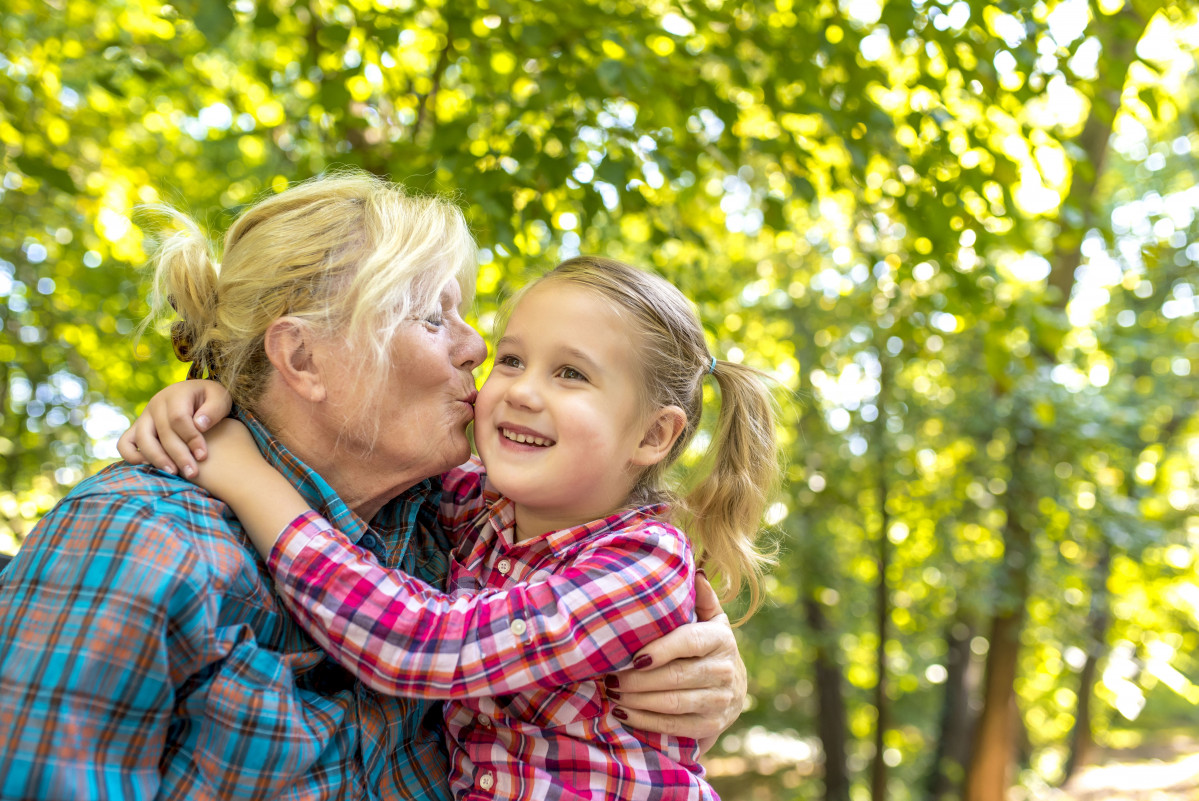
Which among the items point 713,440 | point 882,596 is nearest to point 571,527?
point 713,440

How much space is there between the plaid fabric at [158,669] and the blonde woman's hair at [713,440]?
2.55ft

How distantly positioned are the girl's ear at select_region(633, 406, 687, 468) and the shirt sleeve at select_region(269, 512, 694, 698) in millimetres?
349

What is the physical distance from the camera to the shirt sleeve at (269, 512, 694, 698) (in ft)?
4.47

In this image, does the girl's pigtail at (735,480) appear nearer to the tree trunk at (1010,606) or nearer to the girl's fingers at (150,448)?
the girl's fingers at (150,448)

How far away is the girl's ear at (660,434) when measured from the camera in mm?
1827

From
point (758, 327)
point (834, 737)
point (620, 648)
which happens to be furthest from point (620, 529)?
point (834, 737)

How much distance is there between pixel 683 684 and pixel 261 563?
0.75 meters

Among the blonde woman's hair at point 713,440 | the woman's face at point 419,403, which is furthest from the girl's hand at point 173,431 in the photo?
the blonde woman's hair at point 713,440

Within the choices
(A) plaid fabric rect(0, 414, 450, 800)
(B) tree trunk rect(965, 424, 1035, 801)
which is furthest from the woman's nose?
(B) tree trunk rect(965, 424, 1035, 801)

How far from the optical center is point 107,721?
117 cm

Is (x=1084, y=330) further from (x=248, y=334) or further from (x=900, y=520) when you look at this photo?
(x=248, y=334)

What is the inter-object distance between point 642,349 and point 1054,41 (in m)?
2.21

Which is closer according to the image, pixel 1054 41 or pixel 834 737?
pixel 1054 41

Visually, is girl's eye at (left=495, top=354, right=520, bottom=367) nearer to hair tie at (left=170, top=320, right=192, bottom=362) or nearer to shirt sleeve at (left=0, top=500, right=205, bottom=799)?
hair tie at (left=170, top=320, right=192, bottom=362)
